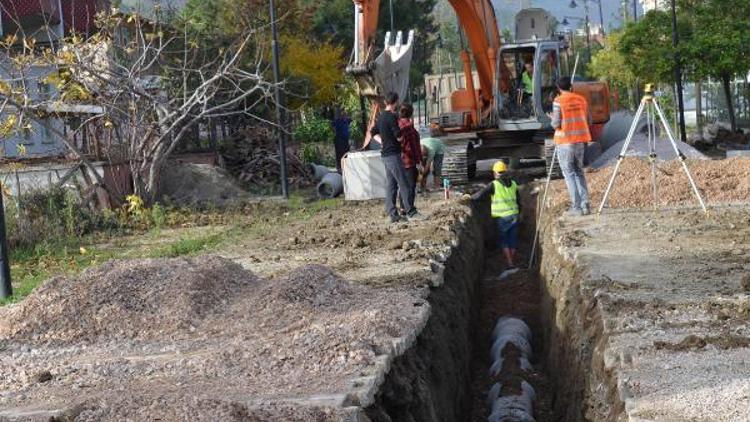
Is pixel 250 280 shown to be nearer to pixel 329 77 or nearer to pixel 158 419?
pixel 158 419

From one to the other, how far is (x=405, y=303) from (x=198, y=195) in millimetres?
15121

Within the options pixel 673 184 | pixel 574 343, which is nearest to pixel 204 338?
pixel 574 343

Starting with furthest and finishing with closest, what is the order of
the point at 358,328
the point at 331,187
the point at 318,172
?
the point at 318,172 → the point at 331,187 → the point at 358,328

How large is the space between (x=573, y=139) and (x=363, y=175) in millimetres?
5700

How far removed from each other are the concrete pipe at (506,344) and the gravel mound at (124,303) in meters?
3.13

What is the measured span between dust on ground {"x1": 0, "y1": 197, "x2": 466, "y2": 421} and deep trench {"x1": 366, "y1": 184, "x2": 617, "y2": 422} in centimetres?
27

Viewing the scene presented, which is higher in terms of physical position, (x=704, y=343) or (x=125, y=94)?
(x=125, y=94)

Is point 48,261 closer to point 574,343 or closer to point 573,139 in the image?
point 573,139

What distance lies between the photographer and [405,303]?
9.20 metres

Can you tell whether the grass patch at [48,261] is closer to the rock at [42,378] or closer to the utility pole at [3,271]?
the utility pole at [3,271]

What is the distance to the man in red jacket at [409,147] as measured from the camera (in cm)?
1684

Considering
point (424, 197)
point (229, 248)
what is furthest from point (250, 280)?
point (424, 197)

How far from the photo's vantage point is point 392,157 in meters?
16.2

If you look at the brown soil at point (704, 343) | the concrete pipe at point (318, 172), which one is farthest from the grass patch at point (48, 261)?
the concrete pipe at point (318, 172)
